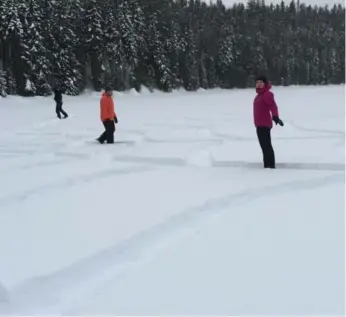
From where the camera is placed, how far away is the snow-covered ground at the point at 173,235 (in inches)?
120

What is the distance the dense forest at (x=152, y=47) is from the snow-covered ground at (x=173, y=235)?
29.0m

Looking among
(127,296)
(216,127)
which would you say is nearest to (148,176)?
(127,296)

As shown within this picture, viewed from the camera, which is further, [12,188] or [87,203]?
[12,188]

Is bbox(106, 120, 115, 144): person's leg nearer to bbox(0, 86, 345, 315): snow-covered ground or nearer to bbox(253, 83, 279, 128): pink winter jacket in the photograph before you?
bbox(0, 86, 345, 315): snow-covered ground

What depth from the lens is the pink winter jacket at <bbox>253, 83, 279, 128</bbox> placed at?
7102 mm

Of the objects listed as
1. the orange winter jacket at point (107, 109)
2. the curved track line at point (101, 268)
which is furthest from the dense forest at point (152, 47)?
the curved track line at point (101, 268)

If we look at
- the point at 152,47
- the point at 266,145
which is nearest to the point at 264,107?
the point at 266,145

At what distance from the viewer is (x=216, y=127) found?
14.1 m

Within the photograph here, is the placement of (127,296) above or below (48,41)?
below

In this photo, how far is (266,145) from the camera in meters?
7.25

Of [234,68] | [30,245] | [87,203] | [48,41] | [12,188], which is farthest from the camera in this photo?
[234,68]

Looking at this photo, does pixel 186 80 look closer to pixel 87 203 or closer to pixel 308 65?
pixel 308 65

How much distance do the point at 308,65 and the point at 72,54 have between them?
60.7m

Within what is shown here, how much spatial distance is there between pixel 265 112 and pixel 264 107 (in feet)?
0.25
